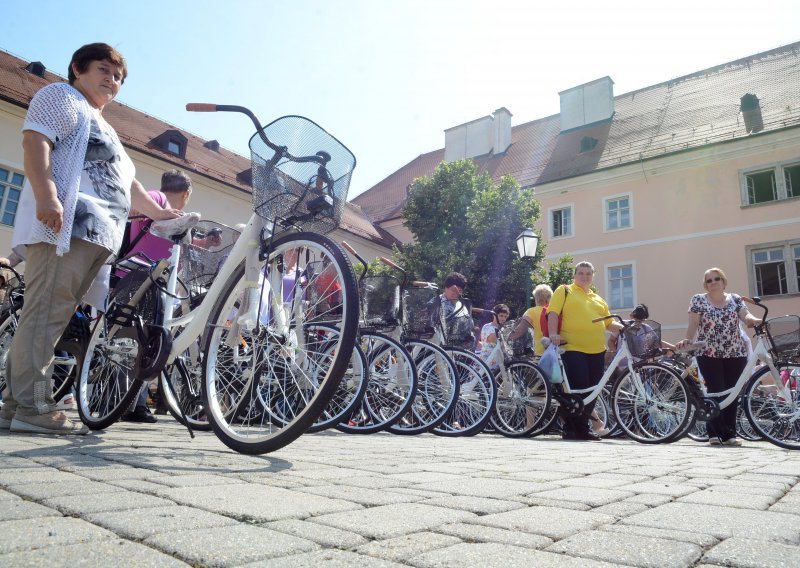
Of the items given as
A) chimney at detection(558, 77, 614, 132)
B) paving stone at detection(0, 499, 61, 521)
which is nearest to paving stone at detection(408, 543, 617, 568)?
paving stone at detection(0, 499, 61, 521)

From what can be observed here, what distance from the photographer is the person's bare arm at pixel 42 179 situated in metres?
2.96

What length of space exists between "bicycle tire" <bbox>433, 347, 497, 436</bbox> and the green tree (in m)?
11.4

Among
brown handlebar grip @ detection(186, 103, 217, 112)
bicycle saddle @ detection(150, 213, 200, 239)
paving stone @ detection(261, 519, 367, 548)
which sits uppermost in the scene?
brown handlebar grip @ detection(186, 103, 217, 112)

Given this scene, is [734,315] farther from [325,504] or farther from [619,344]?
[325,504]

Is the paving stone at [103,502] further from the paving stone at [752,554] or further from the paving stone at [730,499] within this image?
the paving stone at [730,499]

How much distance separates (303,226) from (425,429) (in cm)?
258

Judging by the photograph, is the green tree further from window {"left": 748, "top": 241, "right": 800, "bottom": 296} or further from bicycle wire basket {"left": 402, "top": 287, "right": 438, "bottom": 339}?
bicycle wire basket {"left": 402, "top": 287, "right": 438, "bottom": 339}

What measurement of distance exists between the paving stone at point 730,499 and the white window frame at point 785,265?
21892 mm

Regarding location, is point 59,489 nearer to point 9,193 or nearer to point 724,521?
point 724,521

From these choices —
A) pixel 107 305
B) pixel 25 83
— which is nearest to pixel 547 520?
pixel 107 305

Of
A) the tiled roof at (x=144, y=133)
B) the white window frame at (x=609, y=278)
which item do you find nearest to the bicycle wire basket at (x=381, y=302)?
the tiled roof at (x=144, y=133)

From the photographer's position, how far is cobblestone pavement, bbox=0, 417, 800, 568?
116 cm

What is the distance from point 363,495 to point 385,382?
121 inches

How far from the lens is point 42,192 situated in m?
2.97
